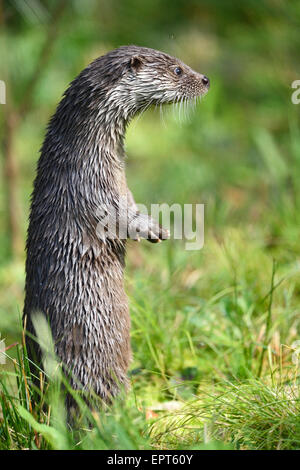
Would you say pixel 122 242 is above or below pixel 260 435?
above

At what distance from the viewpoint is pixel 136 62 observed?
114 inches

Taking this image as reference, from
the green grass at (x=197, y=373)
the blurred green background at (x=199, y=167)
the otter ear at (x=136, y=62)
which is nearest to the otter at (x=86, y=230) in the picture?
the otter ear at (x=136, y=62)

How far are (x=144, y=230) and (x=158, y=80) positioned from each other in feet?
2.32

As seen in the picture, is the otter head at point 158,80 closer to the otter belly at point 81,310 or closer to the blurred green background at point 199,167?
the blurred green background at point 199,167

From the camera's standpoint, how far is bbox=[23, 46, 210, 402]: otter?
A: 9.02 feet

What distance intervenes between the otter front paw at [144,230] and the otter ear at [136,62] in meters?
0.66

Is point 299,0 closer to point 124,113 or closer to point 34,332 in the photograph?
point 124,113

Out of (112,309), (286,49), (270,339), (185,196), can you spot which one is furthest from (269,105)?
(112,309)

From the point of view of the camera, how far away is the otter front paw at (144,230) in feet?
9.34

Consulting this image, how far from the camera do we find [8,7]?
5.61 m

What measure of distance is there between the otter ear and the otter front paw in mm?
663

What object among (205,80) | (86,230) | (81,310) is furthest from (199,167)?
(81,310)

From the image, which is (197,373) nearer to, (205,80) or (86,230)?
(86,230)

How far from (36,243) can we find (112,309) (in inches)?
17.2
